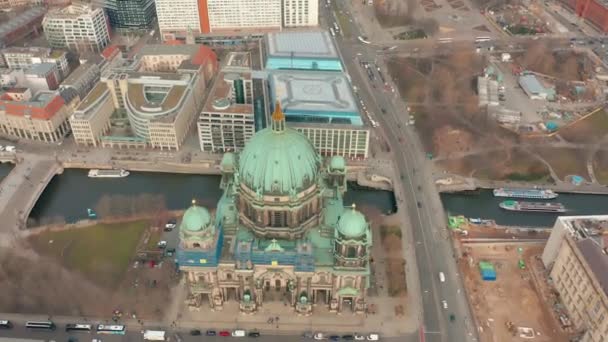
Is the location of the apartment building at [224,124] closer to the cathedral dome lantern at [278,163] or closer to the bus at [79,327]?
the cathedral dome lantern at [278,163]

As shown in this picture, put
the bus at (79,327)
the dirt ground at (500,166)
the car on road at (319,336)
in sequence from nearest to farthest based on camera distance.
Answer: the car on road at (319,336) → the bus at (79,327) → the dirt ground at (500,166)

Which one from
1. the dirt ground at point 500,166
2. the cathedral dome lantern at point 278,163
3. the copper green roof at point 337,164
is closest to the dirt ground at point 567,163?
the dirt ground at point 500,166

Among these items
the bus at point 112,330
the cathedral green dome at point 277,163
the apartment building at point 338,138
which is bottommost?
the bus at point 112,330

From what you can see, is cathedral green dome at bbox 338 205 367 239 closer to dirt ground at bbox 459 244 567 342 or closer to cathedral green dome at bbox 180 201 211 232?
cathedral green dome at bbox 180 201 211 232

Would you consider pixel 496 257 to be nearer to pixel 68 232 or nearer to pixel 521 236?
pixel 521 236

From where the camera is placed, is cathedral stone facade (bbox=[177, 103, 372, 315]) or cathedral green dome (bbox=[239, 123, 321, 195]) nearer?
cathedral green dome (bbox=[239, 123, 321, 195])

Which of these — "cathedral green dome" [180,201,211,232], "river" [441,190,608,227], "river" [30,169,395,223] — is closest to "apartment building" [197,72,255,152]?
"river" [30,169,395,223]

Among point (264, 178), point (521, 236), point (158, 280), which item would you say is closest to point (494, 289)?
point (521, 236)
